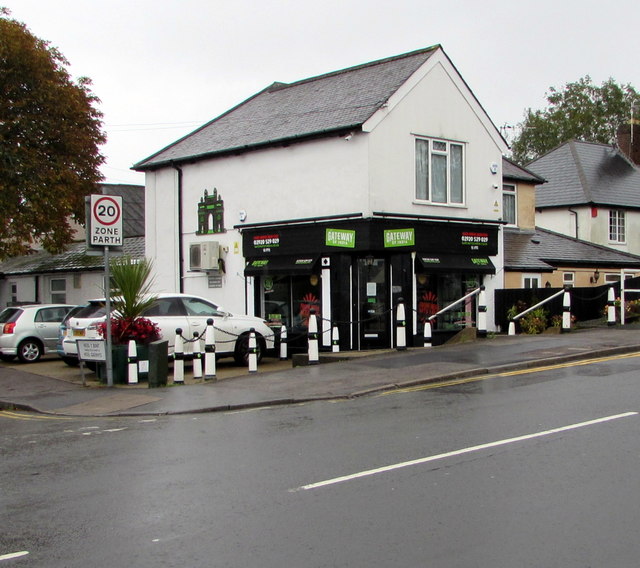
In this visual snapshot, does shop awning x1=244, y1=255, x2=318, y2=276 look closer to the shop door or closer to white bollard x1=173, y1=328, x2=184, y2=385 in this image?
the shop door

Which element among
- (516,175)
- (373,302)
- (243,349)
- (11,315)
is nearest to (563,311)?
(373,302)

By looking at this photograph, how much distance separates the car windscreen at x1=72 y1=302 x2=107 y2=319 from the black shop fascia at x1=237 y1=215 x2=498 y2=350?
17.5 feet

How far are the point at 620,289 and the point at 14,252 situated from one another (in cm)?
1993

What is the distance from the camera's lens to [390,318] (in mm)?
20531

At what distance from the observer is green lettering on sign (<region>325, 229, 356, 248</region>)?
19.7 m

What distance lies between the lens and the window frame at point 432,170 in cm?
2112

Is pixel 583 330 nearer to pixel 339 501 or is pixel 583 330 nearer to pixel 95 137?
pixel 339 501

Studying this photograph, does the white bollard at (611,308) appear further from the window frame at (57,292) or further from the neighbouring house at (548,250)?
the window frame at (57,292)

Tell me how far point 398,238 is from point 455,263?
88.0 inches

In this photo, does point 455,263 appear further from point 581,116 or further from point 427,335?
point 581,116

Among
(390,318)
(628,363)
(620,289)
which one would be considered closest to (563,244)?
(620,289)

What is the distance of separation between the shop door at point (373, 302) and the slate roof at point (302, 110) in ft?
11.8

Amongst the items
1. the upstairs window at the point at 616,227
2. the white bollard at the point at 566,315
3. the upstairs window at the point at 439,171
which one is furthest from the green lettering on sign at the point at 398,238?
the upstairs window at the point at 616,227

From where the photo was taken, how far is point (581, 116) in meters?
60.7
